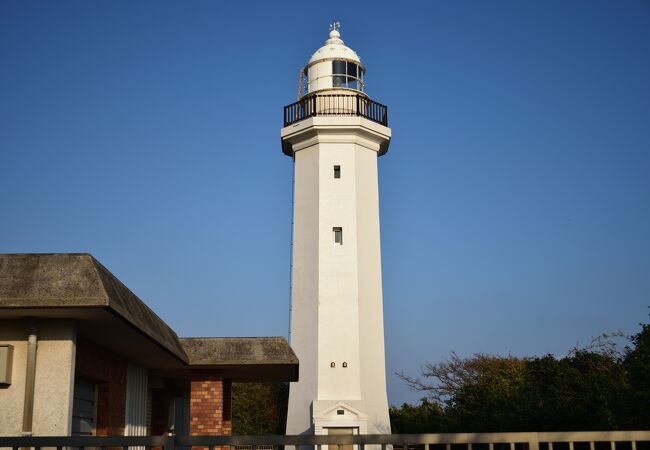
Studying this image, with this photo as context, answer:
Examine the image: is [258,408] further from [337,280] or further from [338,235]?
[338,235]

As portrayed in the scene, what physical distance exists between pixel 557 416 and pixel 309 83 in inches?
621

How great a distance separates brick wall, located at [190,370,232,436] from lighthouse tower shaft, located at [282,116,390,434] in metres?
12.4

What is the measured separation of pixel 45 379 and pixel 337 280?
19478 millimetres

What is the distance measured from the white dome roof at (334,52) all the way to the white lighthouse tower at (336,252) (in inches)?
2.0

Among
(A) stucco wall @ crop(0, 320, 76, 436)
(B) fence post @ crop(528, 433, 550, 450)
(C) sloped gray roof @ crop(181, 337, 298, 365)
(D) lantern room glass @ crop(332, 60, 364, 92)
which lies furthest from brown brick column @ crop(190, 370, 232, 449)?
(D) lantern room glass @ crop(332, 60, 364, 92)

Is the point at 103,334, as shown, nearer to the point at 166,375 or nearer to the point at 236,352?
the point at 236,352

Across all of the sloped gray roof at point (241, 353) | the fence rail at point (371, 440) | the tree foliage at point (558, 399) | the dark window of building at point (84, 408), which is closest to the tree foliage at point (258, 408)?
the tree foliage at point (558, 399)

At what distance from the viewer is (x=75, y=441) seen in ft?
20.1

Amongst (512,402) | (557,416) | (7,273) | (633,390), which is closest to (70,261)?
(7,273)

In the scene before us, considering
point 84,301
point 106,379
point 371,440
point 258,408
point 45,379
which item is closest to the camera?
point 371,440

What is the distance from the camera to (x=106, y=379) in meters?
11.1

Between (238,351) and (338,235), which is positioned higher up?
(338,235)

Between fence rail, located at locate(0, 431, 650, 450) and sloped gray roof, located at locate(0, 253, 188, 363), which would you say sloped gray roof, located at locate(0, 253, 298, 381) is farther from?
fence rail, located at locate(0, 431, 650, 450)

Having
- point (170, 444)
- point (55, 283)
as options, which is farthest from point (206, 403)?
point (170, 444)
